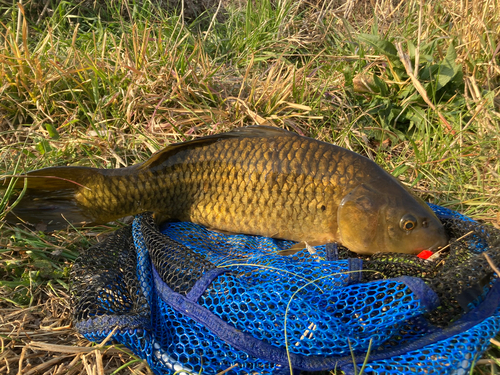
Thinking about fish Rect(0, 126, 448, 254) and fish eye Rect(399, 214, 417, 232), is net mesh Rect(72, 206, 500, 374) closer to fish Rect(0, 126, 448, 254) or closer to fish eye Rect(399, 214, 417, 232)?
fish eye Rect(399, 214, 417, 232)

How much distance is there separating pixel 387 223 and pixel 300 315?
886 millimetres

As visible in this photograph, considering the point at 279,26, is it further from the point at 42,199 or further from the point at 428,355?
the point at 428,355

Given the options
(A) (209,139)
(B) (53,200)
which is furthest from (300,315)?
(B) (53,200)

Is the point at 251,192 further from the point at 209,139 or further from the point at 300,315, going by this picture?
the point at 300,315

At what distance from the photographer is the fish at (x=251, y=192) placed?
2121 millimetres

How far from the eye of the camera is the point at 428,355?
138cm

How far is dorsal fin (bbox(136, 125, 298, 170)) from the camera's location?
2.27m

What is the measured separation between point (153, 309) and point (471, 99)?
2878 millimetres

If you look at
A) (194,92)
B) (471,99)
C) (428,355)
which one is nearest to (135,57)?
(194,92)

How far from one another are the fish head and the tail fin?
1.40m

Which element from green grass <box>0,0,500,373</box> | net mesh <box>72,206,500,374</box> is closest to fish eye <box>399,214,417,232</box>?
net mesh <box>72,206,500,374</box>

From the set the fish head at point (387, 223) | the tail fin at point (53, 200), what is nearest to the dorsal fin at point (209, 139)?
the tail fin at point (53, 200)

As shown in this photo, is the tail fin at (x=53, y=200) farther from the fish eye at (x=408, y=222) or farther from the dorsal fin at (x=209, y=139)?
the fish eye at (x=408, y=222)

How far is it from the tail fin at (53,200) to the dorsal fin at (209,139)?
0.30 meters
